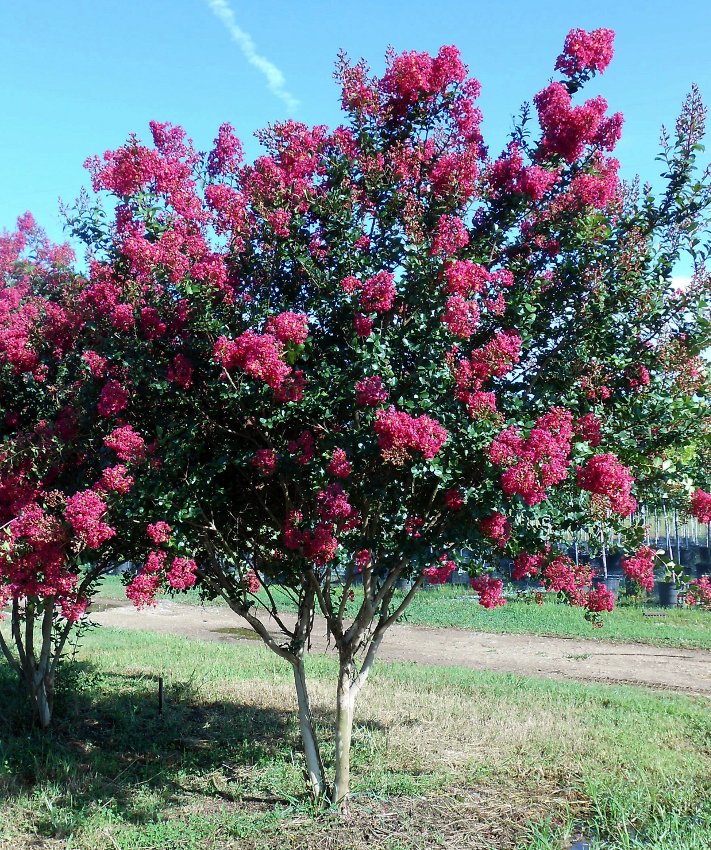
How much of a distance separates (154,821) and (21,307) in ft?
12.9

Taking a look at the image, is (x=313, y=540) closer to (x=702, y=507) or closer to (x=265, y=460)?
(x=265, y=460)

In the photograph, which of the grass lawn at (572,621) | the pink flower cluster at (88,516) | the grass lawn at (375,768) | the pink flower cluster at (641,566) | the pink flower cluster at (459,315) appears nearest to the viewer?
the pink flower cluster at (459,315)

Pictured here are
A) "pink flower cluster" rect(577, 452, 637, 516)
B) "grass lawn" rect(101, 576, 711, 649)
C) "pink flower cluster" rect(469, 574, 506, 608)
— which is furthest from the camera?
"grass lawn" rect(101, 576, 711, 649)

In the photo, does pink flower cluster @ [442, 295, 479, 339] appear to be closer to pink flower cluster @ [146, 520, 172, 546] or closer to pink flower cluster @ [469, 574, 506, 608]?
pink flower cluster @ [146, 520, 172, 546]

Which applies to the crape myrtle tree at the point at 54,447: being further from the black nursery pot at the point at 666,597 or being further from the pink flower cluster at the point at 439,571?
the black nursery pot at the point at 666,597

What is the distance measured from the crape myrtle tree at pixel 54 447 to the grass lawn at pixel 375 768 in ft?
4.54

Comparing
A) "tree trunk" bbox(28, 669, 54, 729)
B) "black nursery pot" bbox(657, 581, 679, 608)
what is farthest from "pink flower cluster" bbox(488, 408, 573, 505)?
"black nursery pot" bbox(657, 581, 679, 608)

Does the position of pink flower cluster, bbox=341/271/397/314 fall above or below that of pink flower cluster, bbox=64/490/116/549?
above

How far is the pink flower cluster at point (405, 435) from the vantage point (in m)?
3.44

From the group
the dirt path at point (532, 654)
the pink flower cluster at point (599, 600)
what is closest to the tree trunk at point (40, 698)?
the pink flower cluster at point (599, 600)

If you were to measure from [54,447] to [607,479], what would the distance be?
10.5 ft

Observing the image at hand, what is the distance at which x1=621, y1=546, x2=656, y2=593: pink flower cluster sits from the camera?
178 inches

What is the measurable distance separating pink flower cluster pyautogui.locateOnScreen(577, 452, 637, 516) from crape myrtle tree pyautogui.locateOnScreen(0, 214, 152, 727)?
2340 mm

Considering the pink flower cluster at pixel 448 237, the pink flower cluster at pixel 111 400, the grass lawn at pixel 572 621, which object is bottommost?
the grass lawn at pixel 572 621
